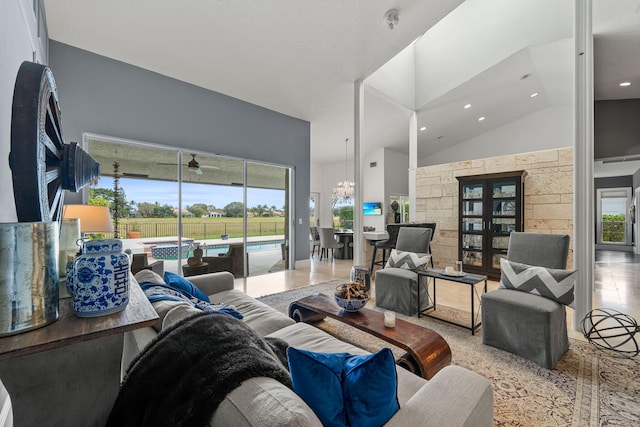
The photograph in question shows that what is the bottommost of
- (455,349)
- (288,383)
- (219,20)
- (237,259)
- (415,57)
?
(455,349)

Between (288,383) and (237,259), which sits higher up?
(288,383)

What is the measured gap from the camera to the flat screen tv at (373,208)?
8620 millimetres

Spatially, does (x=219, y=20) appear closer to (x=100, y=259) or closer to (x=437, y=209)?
(x=100, y=259)

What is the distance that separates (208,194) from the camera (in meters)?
4.72

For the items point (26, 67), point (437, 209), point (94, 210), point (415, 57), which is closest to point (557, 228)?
point (437, 209)

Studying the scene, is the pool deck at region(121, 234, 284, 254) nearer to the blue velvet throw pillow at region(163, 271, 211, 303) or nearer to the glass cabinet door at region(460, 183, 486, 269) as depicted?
the blue velvet throw pillow at region(163, 271, 211, 303)

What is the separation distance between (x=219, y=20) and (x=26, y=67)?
284 centimetres

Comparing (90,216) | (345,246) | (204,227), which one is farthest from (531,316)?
(345,246)

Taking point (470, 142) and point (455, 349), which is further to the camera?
point (470, 142)

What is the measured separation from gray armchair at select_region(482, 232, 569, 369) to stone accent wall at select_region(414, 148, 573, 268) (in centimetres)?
252

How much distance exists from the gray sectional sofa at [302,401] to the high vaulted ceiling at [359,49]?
2.99 m

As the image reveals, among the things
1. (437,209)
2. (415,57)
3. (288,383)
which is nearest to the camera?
(288,383)

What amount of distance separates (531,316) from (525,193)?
11.4ft

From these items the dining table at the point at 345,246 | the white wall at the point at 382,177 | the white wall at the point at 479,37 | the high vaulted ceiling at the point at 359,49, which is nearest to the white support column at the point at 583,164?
the high vaulted ceiling at the point at 359,49
